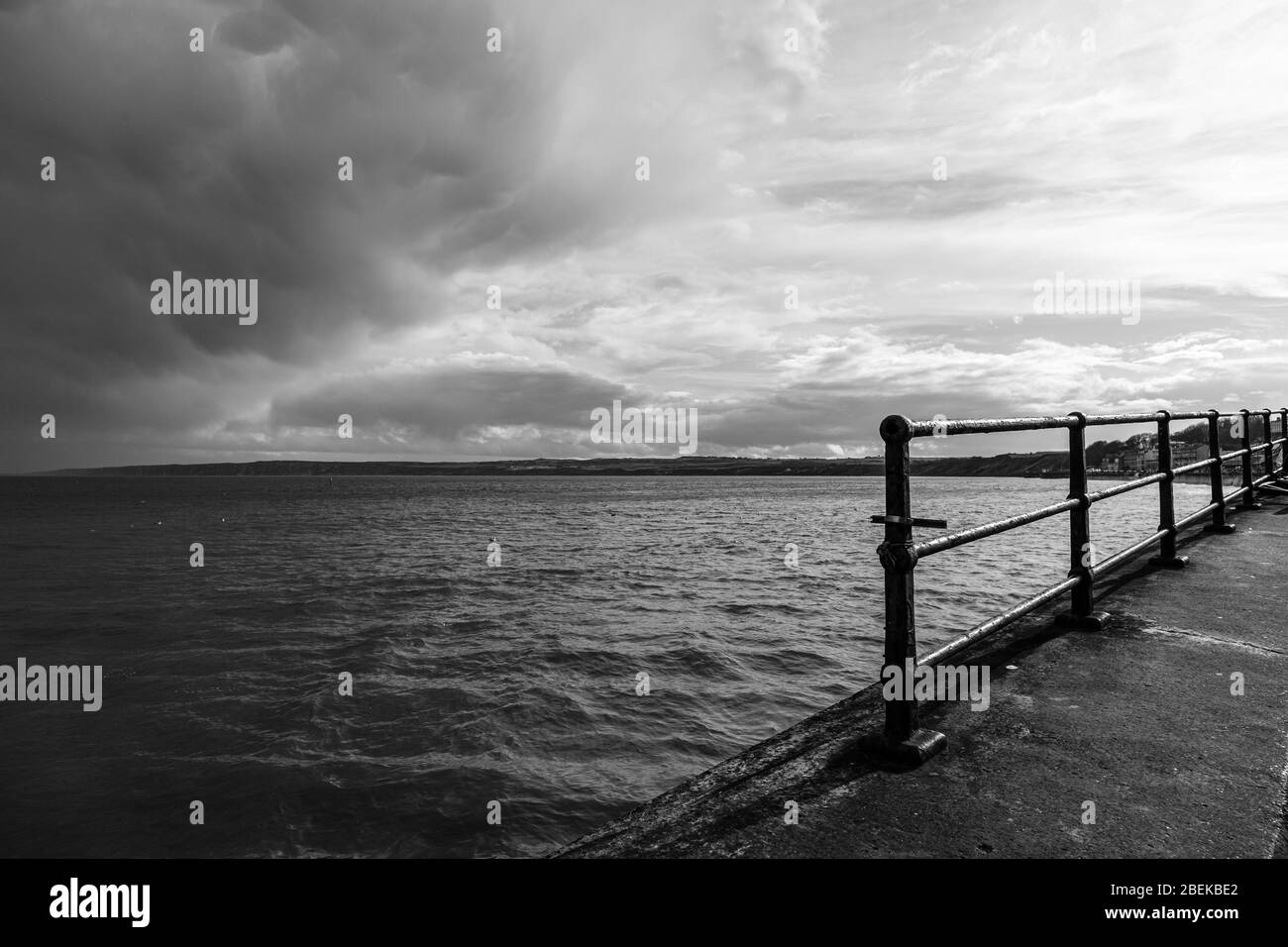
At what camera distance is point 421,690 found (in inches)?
390

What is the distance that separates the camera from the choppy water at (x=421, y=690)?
6445 mm

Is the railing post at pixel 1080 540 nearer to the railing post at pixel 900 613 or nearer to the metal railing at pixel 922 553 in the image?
the metal railing at pixel 922 553

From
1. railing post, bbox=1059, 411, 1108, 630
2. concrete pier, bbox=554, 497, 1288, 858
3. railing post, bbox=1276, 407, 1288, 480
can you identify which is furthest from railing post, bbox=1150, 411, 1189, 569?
railing post, bbox=1276, 407, 1288, 480

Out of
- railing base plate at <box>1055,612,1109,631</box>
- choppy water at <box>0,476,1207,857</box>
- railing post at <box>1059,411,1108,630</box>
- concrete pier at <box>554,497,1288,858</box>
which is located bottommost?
choppy water at <box>0,476,1207,857</box>

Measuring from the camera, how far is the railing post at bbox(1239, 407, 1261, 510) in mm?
8016

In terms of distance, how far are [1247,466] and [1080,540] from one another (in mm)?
7378

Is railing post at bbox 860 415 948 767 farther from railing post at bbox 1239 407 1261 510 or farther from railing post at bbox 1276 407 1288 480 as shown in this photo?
railing post at bbox 1276 407 1288 480

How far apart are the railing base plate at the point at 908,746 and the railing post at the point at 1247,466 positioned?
780 cm

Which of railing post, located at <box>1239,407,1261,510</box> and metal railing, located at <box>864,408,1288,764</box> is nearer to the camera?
metal railing, located at <box>864,408,1288,764</box>

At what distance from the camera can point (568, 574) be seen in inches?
874

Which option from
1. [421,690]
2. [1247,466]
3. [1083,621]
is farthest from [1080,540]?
[421,690]

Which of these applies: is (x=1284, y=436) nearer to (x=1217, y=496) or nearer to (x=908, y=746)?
(x=1217, y=496)

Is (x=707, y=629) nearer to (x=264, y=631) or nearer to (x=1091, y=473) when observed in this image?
(x=264, y=631)
